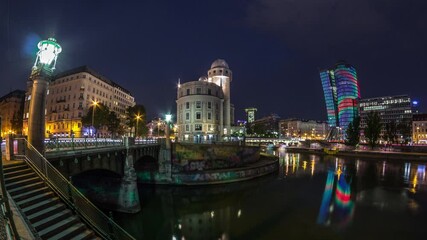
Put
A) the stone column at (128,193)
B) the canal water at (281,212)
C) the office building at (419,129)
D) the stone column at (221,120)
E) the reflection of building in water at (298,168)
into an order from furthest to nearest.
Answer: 1. the office building at (419,129)
2. the stone column at (221,120)
3. the reflection of building in water at (298,168)
4. the stone column at (128,193)
5. the canal water at (281,212)

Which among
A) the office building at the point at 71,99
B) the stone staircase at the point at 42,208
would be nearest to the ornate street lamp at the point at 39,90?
the stone staircase at the point at 42,208

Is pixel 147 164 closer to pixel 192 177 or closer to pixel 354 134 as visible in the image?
pixel 192 177

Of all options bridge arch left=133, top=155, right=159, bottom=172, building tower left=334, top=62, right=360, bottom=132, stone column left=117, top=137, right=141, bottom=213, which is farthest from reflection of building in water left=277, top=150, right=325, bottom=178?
building tower left=334, top=62, right=360, bottom=132

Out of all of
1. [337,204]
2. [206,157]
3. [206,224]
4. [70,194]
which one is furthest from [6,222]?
[206,157]

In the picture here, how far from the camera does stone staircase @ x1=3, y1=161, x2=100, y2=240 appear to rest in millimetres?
10172

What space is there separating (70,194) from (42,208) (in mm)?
1552

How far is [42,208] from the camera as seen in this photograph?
10906 millimetres

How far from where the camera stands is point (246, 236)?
20359 mm

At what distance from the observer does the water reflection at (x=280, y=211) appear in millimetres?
21375

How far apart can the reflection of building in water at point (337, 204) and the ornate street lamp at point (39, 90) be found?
25014 mm

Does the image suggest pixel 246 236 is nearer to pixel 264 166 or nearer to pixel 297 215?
pixel 297 215

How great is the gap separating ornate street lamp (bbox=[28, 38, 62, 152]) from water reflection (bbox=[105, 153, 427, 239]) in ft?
38.3

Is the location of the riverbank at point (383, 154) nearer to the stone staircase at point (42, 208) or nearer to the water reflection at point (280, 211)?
the water reflection at point (280, 211)

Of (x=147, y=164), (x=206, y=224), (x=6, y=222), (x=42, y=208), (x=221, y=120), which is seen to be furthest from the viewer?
(x=221, y=120)
